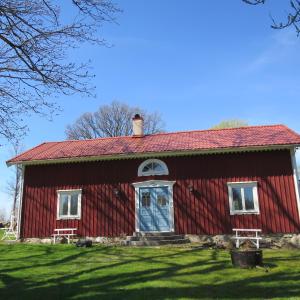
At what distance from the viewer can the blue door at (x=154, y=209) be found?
54.7ft

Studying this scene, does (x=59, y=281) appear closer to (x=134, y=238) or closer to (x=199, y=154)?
(x=134, y=238)

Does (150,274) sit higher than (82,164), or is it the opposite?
(82,164)

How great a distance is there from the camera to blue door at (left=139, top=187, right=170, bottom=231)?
1669cm

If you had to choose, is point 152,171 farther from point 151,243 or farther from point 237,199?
point 237,199

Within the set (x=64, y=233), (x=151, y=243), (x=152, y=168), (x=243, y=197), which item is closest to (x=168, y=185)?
(x=152, y=168)

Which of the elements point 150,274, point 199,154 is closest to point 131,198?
point 199,154

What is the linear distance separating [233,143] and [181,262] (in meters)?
7.25

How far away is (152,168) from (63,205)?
472cm

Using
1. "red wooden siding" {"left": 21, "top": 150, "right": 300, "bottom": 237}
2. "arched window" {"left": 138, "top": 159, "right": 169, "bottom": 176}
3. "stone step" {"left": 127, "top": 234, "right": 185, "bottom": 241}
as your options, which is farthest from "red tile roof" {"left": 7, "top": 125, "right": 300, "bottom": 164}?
"stone step" {"left": 127, "top": 234, "right": 185, "bottom": 241}

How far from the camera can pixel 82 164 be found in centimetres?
1798

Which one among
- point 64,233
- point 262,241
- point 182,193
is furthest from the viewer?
point 64,233

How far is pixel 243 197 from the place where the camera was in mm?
15984

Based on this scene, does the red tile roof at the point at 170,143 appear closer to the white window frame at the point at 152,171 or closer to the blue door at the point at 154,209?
the white window frame at the point at 152,171

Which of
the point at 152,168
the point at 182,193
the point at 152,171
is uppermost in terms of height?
the point at 152,168
